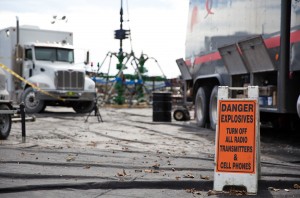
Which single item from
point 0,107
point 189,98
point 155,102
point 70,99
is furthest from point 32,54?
point 0,107

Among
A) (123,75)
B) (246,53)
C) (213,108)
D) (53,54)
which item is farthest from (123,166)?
(123,75)

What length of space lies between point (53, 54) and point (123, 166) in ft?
54.0

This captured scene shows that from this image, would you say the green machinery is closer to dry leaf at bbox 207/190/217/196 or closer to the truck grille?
the truck grille

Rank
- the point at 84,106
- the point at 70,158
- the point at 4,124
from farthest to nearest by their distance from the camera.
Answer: the point at 84,106 → the point at 4,124 → the point at 70,158

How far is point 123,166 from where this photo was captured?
8469 mm

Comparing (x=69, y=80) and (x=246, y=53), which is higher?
(x=246, y=53)

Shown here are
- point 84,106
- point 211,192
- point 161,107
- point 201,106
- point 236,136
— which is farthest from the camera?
point 84,106

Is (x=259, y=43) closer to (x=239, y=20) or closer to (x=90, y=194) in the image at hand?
(x=239, y=20)

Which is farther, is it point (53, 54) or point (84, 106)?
point (84, 106)

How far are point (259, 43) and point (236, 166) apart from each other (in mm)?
5658

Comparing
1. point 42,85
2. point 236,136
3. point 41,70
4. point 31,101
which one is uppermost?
point 41,70

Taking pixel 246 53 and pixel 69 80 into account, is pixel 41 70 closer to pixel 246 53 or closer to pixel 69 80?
pixel 69 80

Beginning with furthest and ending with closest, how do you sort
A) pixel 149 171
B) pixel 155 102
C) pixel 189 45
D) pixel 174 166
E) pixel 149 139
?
1. pixel 155 102
2. pixel 189 45
3. pixel 149 139
4. pixel 174 166
5. pixel 149 171

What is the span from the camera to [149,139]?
43.1ft
